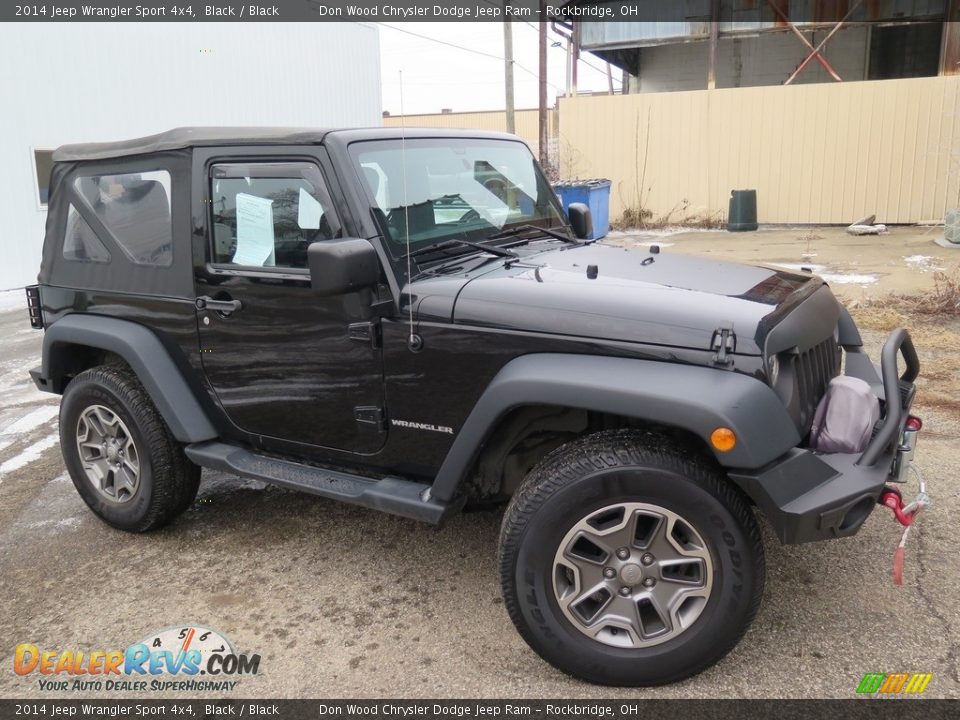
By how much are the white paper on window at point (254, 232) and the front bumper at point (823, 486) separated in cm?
208

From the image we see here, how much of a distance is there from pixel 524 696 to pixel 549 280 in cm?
147

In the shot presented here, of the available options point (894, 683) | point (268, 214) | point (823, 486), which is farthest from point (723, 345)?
point (268, 214)

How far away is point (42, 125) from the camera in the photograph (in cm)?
1248

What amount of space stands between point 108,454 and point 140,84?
1202 cm

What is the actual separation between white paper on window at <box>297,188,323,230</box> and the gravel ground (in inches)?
60.2

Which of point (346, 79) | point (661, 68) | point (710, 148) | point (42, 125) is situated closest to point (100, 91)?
point (42, 125)

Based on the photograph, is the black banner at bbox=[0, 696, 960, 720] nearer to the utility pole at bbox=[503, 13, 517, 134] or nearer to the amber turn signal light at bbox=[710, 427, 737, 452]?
the amber turn signal light at bbox=[710, 427, 737, 452]

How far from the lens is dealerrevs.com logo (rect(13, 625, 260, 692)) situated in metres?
2.83

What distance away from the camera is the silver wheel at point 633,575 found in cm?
254

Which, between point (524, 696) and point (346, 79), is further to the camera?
point (346, 79)

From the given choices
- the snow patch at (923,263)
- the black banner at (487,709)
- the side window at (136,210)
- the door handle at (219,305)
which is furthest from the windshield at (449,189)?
the snow patch at (923,263)

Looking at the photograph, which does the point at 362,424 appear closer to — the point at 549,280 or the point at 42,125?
the point at 549,280

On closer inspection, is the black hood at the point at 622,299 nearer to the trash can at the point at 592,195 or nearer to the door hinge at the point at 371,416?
the door hinge at the point at 371,416

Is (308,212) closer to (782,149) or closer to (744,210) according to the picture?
(744,210)
